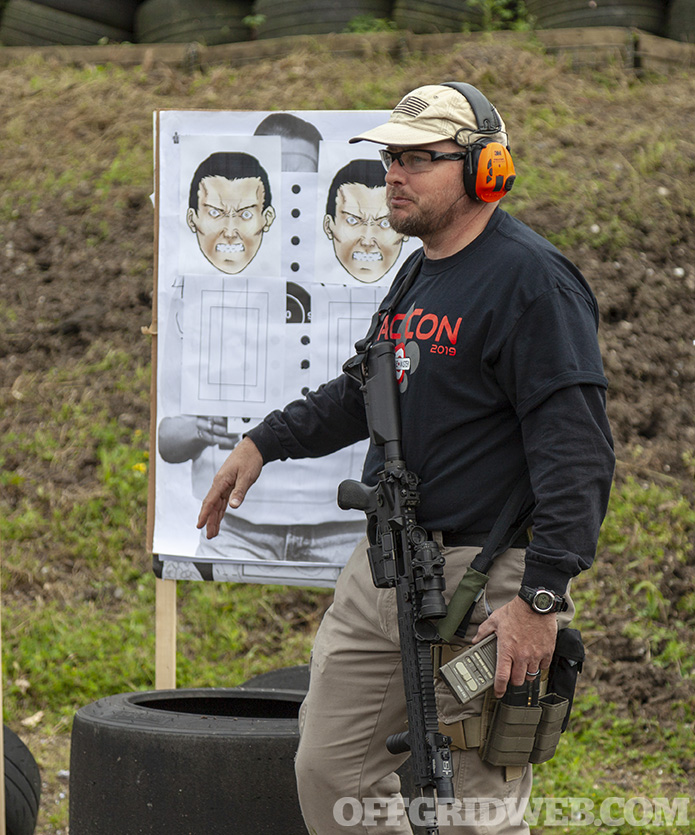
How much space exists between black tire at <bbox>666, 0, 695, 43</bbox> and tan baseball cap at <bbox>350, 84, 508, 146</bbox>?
5624mm

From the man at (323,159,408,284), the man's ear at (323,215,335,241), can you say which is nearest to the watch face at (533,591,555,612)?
the man at (323,159,408,284)

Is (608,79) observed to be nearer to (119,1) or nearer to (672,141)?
(672,141)

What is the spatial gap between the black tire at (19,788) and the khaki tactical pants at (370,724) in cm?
111

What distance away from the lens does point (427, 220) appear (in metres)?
2.52

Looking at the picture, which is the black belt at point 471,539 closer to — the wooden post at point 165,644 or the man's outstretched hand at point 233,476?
the man's outstretched hand at point 233,476

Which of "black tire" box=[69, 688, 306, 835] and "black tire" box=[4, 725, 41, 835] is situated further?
"black tire" box=[4, 725, 41, 835]

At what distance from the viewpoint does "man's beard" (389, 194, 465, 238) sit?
251cm

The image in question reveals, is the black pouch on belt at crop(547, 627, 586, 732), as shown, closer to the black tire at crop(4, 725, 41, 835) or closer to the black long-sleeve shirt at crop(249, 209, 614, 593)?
the black long-sleeve shirt at crop(249, 209, 614, 593)

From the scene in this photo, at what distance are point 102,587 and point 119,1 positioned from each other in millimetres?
5747

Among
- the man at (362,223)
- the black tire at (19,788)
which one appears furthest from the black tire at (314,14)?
the black tire at (19,788)

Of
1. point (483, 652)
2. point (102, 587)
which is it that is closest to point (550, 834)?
point (483, 652)

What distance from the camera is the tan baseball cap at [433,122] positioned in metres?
2.49

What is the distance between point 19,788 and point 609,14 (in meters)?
6.62

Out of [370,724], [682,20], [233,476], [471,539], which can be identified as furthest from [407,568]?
[682,20]
